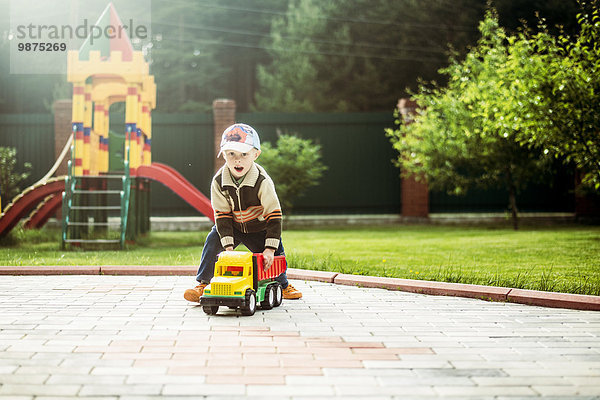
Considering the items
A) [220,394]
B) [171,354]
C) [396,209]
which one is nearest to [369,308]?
[171,354]

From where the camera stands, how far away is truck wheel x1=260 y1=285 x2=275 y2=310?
213 inches

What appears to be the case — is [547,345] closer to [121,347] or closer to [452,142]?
[121,347]

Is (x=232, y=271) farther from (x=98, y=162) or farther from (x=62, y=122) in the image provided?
(x=62, y=122)

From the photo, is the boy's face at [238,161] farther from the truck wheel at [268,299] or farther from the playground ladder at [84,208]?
the playground ladder at [84,208]

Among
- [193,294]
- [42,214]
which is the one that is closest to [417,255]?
[193,294]

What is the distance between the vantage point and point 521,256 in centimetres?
938

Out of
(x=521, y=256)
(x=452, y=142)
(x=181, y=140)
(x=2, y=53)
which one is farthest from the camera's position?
(x=2, y=53)

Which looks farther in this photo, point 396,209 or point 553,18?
point 553,18

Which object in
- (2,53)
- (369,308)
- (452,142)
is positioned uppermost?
(2,53)

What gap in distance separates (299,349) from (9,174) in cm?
1539

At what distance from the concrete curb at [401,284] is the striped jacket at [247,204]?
5.14 feet

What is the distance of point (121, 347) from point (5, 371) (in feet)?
2.42

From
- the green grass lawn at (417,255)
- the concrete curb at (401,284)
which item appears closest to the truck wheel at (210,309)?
the concrete curb at (401,284)

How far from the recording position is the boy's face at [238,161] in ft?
18.0
